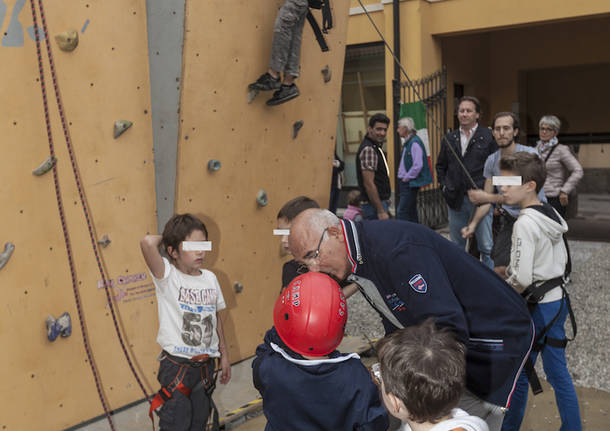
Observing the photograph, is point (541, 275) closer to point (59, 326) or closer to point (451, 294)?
point (451, 294)

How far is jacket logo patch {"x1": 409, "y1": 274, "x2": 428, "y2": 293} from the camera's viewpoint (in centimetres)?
200

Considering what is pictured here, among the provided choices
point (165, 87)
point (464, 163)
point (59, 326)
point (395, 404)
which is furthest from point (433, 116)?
point (395, 404)

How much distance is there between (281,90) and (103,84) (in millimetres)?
1236

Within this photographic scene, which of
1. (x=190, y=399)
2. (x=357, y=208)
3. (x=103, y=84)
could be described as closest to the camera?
(x=190, y=399)

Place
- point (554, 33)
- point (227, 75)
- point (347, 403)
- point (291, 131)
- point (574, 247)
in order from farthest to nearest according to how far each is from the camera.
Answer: point (554, 33) < point (574, 247) < point (291, 131) < point (227, 75) < point (347, 403)

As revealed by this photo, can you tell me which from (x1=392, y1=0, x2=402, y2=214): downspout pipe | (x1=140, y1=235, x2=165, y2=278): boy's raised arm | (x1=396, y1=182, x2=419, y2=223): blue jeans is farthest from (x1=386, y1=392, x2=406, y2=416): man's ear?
(x1=392, y1=0, x2=402, y2=214): downspout pipe

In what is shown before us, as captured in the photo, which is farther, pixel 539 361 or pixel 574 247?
pixel 574 247

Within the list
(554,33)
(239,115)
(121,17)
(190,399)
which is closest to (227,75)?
(239,115)

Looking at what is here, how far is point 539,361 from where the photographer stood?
4.67m

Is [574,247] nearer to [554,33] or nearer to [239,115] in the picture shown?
[239,115]

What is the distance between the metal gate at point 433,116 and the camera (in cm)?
1084

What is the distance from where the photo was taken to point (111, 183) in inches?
141

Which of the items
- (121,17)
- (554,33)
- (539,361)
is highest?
(554,33)

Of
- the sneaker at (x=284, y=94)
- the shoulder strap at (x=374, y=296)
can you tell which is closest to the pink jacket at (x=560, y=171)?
the sneaker at (x=284, y=94)
